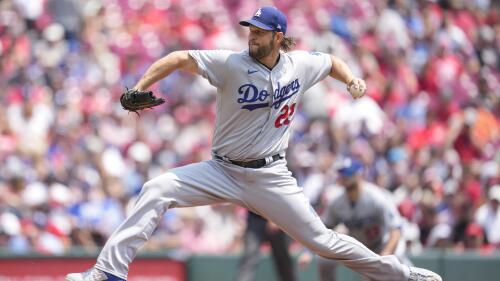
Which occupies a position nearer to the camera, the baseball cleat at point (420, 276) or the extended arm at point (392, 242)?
the baseball cleat at point (420, 276)

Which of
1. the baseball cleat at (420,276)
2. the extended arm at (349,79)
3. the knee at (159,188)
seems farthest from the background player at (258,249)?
the knee at (159,188)

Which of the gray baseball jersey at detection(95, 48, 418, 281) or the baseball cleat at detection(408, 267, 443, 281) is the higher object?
the gray baseball jersey at detection(95, 48, 418, 281)

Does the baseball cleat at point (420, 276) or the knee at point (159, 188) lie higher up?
the knee at point (159, 188)

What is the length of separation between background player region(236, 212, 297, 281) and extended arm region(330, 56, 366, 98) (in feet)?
9.07

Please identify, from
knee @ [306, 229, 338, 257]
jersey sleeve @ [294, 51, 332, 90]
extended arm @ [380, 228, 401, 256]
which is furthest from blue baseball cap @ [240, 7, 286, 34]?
extended arm @ [380, 228, 401, 256]

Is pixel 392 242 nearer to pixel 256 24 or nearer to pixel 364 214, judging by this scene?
pixel 364 214

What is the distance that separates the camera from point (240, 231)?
550 inches

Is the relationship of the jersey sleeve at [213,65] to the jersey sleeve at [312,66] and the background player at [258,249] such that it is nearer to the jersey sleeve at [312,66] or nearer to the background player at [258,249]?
the jersey sleeve at [312,66]

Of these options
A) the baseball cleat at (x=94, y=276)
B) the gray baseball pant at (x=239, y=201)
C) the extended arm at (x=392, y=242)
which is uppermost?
the gray baseball pant at (x=239, y=201)

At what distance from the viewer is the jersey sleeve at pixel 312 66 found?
8281mm

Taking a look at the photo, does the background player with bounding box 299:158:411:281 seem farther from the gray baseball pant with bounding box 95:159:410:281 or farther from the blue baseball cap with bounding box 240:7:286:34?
the blue baseball cap with bounding box 240:7:286:34

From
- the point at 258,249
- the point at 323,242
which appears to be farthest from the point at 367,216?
the point at 323,242

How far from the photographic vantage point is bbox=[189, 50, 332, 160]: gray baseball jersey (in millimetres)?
7879

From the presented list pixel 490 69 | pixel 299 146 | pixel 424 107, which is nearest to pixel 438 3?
pixel 490 69
